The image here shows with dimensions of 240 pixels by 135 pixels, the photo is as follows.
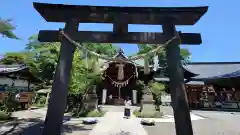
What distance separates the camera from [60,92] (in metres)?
4.30

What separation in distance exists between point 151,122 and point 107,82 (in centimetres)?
1520

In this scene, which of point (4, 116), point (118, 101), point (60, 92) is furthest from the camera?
point (118, 101)

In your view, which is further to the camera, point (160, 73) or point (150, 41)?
point (160, 73)

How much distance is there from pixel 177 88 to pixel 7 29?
1024 cm

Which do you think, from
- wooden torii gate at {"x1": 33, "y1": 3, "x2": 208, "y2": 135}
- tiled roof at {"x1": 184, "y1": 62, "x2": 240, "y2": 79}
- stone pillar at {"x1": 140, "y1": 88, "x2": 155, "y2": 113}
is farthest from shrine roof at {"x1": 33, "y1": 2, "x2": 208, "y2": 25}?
tiled roof at {"x1": 184, "y1": 62, "x2": 240, "y2": 79}

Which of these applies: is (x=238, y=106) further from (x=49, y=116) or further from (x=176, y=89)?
(x=49, y=116)

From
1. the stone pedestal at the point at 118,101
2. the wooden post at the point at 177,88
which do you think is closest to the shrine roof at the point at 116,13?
the wooden post at the point at 177,88

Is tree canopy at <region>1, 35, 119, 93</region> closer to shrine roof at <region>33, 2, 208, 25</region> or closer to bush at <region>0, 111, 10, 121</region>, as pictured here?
shrine roof at <region>33, 2, 208, 25</region>

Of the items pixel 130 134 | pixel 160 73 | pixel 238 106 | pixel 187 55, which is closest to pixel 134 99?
pixel 160 73

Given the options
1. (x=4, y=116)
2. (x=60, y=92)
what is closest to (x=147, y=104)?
(x=4, y=116)

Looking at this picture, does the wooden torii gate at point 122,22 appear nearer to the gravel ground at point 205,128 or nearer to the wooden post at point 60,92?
the wooden post at point 60,92

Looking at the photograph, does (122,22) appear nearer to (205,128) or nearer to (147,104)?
A: (205,128)

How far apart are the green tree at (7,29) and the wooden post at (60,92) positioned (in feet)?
25.0

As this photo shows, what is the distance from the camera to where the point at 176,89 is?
14.5ft
